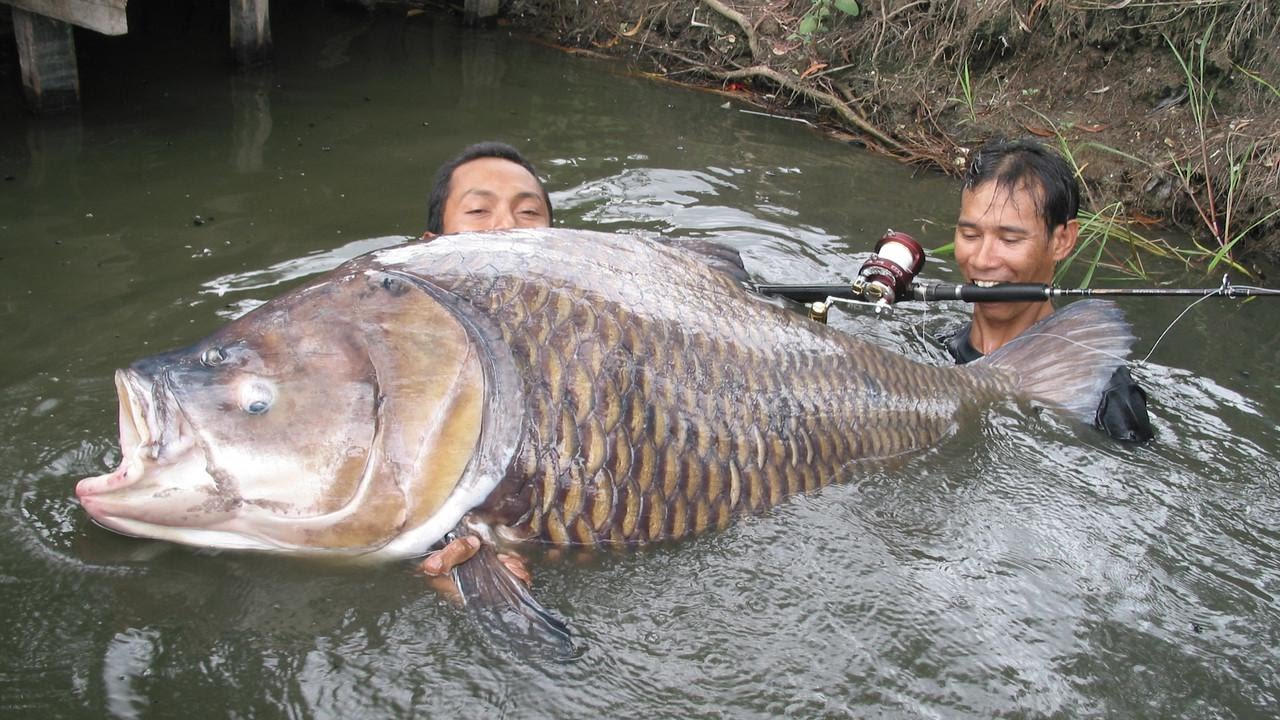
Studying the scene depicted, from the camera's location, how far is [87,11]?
555 cm

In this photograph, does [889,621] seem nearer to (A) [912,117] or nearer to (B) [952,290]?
(B) [952,290]

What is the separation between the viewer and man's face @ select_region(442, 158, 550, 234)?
11.7 ft

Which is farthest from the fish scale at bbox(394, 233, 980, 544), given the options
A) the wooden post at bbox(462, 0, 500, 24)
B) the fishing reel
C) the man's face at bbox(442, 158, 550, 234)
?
the wooden post at bbox(462, 0, 500, 24)

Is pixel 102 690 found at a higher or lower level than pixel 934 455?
lower

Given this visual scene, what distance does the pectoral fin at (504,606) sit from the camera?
7.22ft

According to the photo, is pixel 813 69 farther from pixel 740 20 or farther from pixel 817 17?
pixel 740 20

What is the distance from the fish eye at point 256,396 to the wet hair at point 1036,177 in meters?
2.64

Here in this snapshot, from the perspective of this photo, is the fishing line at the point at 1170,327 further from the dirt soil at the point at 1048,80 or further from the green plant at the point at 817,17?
→ the green plant at the point at 817,17

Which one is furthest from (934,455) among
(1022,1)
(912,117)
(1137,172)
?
(1022,1)

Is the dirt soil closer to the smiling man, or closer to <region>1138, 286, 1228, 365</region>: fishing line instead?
<region>1138, 286, 1228, 365</region>: fishing line

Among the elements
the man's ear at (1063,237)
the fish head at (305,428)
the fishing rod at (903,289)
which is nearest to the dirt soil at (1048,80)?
the man's ear at (1063,237)

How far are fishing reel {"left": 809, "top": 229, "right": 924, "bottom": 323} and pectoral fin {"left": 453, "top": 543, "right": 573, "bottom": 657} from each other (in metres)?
1.47

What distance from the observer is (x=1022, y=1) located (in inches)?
270

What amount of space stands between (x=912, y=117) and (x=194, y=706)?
19.9 feet
